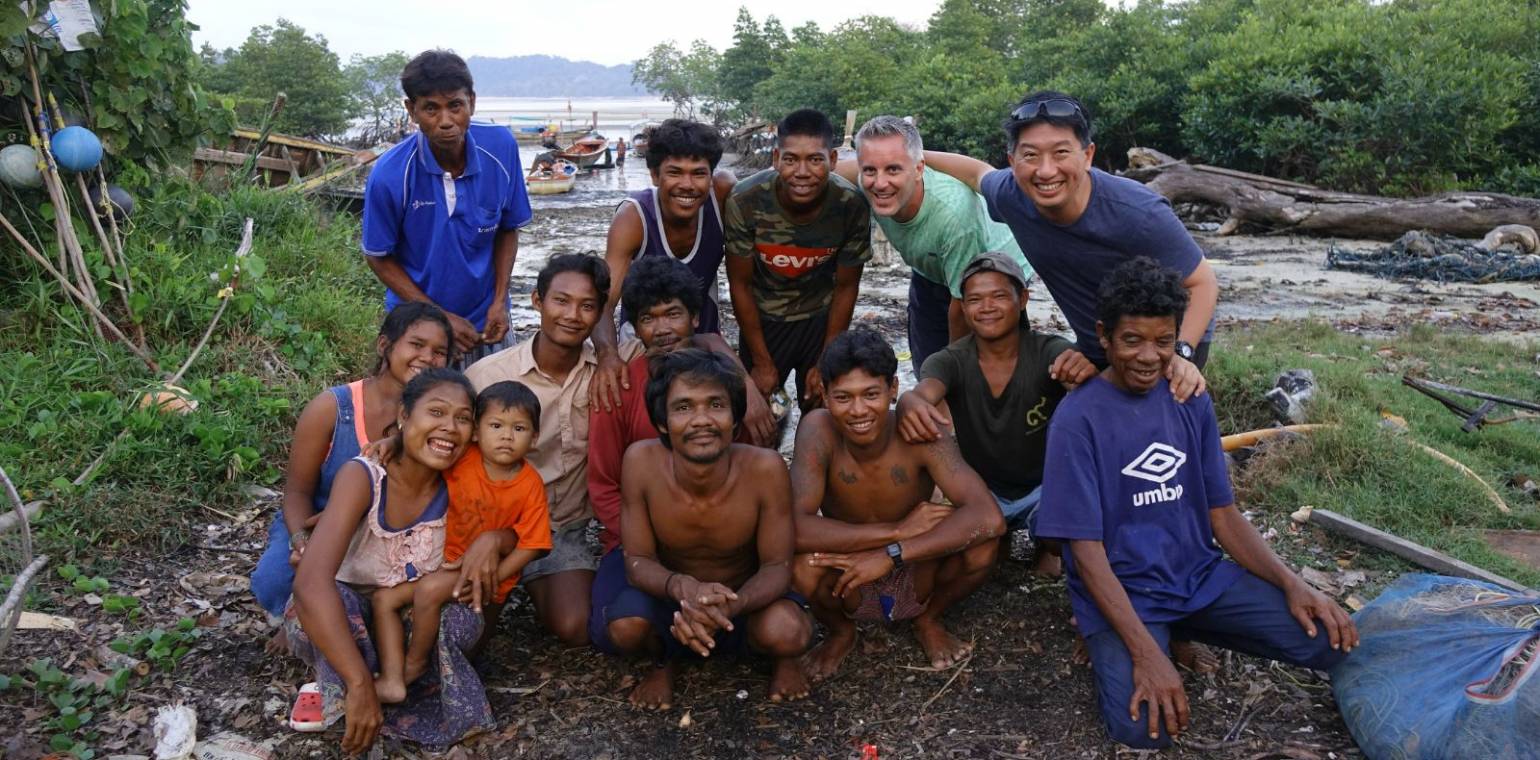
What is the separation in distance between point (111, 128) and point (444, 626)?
3936mm

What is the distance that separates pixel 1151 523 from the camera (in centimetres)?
311

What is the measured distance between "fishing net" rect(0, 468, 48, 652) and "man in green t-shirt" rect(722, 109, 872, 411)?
244 cm

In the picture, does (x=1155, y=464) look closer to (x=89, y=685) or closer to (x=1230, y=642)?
(x=1230, y=642)

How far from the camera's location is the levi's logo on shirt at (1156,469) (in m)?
3.08

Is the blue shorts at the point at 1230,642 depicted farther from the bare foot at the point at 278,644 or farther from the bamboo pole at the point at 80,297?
the bamboo pole at the point at 80,297

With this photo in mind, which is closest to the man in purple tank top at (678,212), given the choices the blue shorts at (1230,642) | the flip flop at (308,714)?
the flip flop at (308,714)

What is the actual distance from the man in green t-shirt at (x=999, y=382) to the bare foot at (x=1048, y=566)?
0.32 ft

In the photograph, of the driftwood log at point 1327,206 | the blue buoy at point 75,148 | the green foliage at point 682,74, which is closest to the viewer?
the blue buoy at point 75,148

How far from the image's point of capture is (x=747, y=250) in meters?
4.27

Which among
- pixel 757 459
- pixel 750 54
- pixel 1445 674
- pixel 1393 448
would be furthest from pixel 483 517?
pixel 750 54

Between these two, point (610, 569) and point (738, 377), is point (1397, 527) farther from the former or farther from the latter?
point (610, 569)

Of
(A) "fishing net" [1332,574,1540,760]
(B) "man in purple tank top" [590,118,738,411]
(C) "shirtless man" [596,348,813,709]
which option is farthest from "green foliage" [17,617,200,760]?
(A) "fishing net" [1332,574,1540,760]

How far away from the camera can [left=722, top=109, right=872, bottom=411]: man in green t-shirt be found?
4.02 m

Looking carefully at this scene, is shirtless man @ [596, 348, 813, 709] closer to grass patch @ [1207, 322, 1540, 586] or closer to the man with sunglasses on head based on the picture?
the man with sunglasses on head
